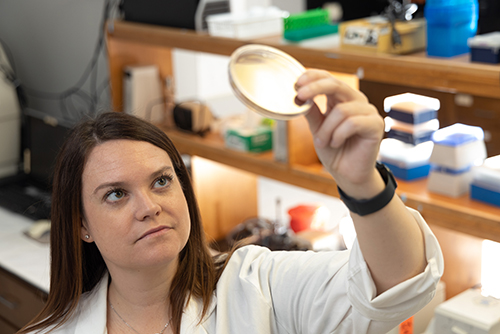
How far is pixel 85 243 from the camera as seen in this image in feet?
4.39

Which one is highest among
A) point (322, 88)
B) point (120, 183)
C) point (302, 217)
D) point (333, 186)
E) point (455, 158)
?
point (322, 88)

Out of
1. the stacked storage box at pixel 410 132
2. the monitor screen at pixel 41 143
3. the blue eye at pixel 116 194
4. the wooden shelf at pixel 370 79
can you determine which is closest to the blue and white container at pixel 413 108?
the stacked storage box at pixel 410 132

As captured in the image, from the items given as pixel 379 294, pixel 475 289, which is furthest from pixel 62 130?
pixel 379 294

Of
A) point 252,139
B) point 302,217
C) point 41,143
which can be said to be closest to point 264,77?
point 252,139

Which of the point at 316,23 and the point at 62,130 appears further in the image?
the point at 62,130

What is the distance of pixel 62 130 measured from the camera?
2652 millimetres

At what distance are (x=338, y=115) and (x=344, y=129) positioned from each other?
21mm

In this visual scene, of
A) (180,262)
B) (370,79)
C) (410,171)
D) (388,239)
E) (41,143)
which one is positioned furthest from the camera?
(41,143)

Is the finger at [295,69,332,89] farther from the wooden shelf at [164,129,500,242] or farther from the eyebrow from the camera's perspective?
the wooden shelf at [164,129,500,242]

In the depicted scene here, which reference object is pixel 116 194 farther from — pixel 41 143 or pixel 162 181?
pixel 41 143

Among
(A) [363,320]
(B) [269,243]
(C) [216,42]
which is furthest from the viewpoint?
(B) [269,243]

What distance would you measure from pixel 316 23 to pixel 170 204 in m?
0.92

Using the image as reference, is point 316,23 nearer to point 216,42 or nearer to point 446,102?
point 216,42

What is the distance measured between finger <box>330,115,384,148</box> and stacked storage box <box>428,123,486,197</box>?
0.83 m
